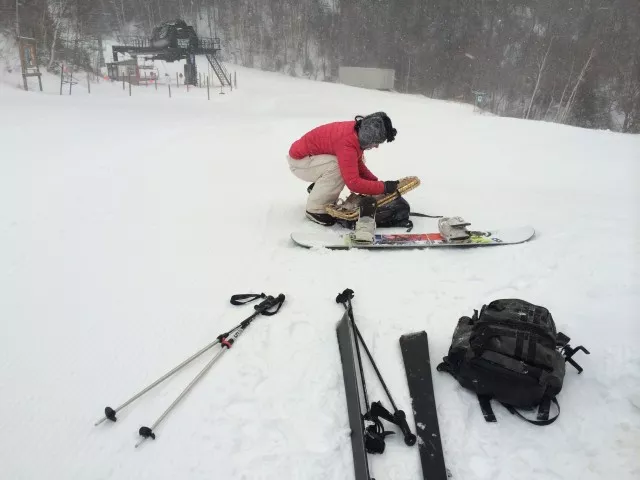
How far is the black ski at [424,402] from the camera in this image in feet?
5.87

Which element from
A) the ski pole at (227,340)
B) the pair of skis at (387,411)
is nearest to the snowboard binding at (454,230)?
the pair of skis at (387,411)

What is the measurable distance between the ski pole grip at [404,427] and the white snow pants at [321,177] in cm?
280

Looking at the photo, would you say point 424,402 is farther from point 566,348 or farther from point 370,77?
point 370,77

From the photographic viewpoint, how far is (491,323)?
2.15 meters

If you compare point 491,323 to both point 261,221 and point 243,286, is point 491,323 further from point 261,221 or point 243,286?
point 261,221

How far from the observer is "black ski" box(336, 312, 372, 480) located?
1.78 m

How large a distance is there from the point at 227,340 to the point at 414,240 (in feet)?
7.12

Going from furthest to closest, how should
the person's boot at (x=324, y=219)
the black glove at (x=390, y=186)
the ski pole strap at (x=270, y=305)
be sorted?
the person's boot at (x=324, y=219) < the black glove at (x=390, y=186) < the ski pole strap at (x=270, y=305)

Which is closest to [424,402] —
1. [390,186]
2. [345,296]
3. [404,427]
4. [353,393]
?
[404,427]

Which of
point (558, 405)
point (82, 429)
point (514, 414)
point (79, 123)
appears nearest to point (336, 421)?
point (514, 414)

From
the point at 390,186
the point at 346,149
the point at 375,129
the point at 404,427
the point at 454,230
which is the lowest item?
the point at 404,427

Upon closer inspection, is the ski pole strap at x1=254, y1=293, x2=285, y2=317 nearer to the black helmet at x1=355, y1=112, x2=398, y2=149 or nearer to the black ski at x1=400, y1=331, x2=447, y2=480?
the black ski at x1=400, y1=331, x2=447, y2=480

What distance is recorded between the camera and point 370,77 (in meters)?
31.3

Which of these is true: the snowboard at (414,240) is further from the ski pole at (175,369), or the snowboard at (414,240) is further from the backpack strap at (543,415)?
the backpack strap at (543,415)
